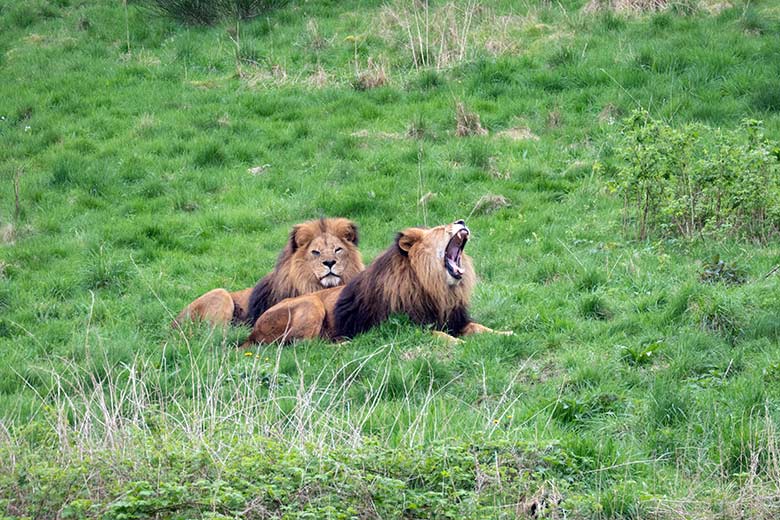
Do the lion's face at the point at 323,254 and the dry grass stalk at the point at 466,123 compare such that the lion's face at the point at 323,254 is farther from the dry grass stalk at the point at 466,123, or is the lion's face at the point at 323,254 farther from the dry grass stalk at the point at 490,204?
the dry grass stalk at the point at 466,123

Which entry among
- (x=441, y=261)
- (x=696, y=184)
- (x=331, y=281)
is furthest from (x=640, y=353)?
(x=696, y=184)

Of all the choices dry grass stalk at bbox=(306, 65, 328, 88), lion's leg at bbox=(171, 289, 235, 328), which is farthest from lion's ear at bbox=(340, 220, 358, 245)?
dry grass stalk at bbox=(306, 65, 328, 88)

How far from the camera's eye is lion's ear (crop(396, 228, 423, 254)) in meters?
9.34

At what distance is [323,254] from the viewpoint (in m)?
10.1

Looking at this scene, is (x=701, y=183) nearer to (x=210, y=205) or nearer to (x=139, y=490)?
(x=210, y=205)

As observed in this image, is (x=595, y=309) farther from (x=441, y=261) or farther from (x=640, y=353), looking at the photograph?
(x=441, y=261)

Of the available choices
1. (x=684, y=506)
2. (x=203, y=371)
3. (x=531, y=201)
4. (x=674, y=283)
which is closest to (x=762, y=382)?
(x=684, y=506)

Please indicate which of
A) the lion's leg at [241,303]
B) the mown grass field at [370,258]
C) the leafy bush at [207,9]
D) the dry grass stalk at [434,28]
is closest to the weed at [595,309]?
the mown grass field at [370,258]

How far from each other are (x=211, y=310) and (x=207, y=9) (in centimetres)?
1056

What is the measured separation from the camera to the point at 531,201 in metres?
12.8

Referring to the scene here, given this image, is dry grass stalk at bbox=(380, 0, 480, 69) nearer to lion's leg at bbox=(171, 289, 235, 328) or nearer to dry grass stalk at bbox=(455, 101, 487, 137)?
dry grass stalk at bbox=(455, 101, 487, 137)

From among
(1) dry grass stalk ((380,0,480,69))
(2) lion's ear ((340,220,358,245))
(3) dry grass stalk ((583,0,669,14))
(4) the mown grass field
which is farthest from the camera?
(3) dry grass stalk ((583,0,669,14))

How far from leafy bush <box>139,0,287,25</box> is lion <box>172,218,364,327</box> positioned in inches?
394

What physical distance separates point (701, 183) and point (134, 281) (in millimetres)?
5677
